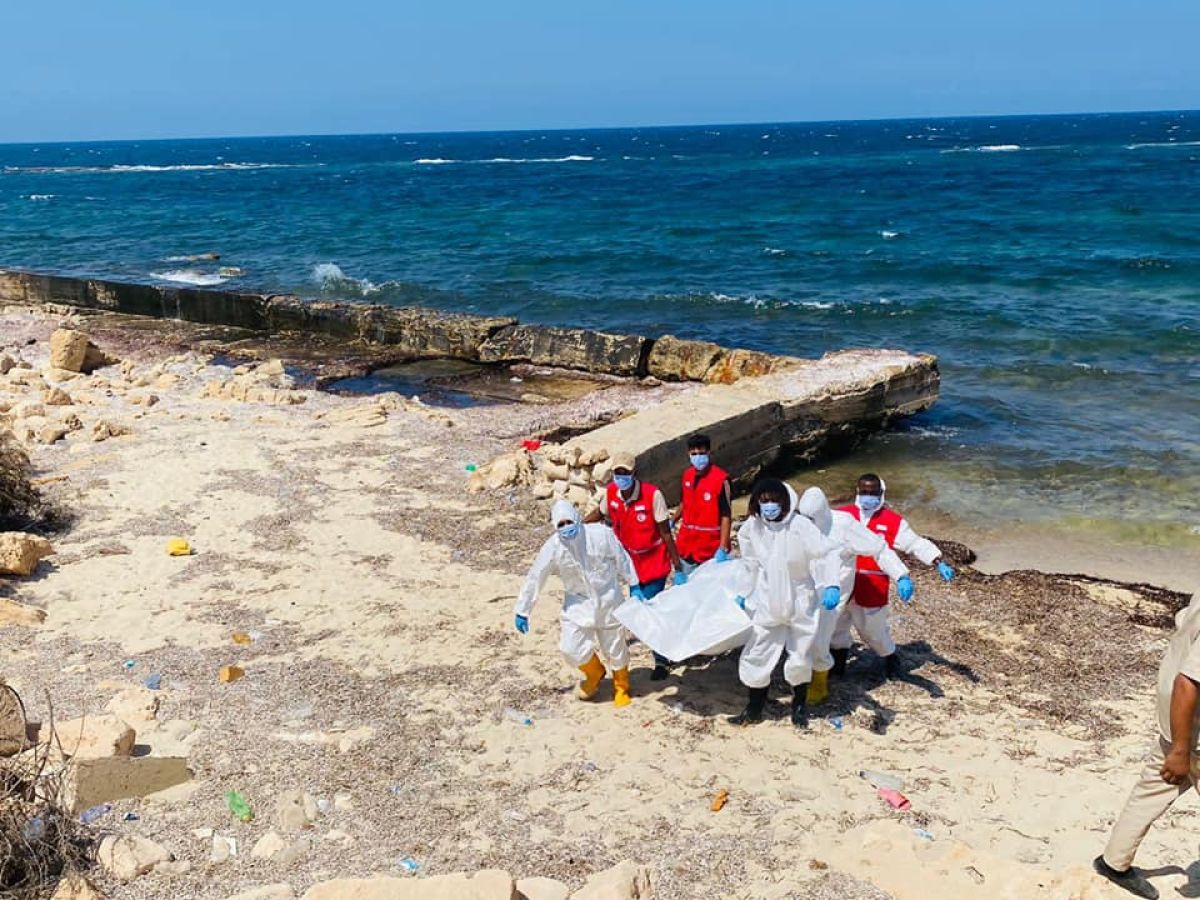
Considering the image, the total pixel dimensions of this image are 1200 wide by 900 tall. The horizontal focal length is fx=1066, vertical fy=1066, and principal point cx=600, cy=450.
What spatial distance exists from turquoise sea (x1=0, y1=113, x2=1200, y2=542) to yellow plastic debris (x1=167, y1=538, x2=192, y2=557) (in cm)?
740

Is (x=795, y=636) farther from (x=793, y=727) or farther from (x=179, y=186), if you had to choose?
(x=179, y=186)

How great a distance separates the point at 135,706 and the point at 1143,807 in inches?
214

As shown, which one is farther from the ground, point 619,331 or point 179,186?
point 179,186

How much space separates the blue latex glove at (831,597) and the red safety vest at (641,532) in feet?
4.06

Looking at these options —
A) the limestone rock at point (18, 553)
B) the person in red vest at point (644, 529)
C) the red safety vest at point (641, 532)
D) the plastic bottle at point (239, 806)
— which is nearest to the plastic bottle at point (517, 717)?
the person in red vest at point (644, 529)

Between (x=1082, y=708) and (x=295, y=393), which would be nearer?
(x=1082, y=708)

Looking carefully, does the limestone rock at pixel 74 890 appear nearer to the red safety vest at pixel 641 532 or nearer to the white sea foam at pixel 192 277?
the red safety vest at pixel 641 532

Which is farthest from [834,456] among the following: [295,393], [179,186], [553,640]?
[179,186]

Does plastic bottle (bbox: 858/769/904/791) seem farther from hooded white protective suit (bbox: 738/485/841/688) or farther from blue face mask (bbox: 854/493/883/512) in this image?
blue face mask (bbox: 854/493/883/512)

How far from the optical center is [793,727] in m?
6.31

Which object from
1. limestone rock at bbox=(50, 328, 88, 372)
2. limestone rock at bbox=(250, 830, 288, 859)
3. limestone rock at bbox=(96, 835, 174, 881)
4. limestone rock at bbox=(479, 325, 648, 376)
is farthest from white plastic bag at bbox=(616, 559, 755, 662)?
limestone rock at bbox=(50, 328, 88, 372)

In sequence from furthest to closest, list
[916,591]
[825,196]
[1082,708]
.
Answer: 1. [825,196]
2. [916,591]
3. [1082,708]

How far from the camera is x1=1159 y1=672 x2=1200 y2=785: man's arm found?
4.24 meters

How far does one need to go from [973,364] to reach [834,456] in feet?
18.6
